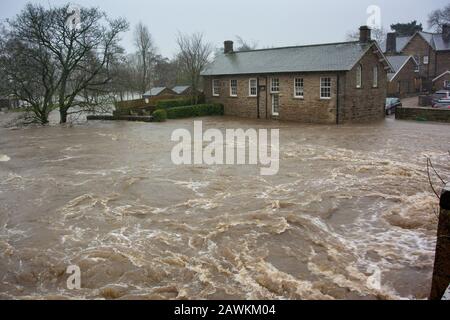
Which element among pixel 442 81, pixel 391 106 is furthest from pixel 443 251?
pixel 442 81

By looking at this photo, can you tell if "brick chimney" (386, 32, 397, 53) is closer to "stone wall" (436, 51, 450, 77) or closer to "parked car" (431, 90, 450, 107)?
"stone wall" (436, 51, 450, 77)

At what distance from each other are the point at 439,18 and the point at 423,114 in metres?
45.9

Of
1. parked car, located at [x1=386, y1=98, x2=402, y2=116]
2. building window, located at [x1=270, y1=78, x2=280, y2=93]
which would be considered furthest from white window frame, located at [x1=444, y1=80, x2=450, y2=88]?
building window, located at [x1=270, y1=78, x2=280, y2=93]

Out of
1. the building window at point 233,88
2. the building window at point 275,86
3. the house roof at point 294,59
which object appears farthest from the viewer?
the building window at point 233,88

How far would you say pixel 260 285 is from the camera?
6.77m

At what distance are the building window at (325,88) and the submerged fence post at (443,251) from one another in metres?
23.3

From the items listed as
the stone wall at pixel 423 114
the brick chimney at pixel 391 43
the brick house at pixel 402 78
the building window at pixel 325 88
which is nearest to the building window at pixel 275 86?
the building window at pixel 325 88

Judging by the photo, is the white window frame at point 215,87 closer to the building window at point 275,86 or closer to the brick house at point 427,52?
the building window at point 275,86

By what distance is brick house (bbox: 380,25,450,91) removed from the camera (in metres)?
49.8

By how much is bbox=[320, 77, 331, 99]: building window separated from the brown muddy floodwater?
10372 mm

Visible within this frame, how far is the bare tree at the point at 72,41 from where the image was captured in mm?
27688

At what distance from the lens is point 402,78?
1805 inches
